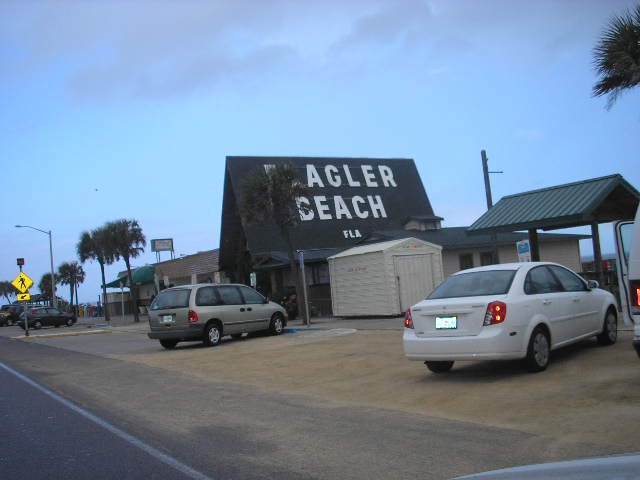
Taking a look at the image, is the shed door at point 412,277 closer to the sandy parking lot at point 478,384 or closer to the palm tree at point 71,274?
the sandy parking lot at point 478,384

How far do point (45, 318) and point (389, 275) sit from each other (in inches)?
1204

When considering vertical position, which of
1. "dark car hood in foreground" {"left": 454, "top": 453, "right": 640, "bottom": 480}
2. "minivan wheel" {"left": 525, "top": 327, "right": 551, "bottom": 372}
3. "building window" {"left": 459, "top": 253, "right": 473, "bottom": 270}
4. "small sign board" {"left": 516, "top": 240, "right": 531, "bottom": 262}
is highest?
"building window" {"left": 459, "top": 253, "right": 473, "bottom": 270}

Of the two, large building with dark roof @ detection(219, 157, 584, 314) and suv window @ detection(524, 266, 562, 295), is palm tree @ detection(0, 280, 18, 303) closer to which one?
large building with dark roof @ detection(219, 157, 584, 314)

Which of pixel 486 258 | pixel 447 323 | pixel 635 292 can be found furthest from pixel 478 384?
pixel 486 258

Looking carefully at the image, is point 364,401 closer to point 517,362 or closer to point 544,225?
Answer: point 517,362

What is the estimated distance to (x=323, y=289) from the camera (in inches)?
1150

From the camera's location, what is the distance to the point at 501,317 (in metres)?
8.52

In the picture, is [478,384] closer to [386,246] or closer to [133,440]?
[133,440]

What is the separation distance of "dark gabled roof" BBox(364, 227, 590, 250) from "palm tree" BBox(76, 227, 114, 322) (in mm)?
21808

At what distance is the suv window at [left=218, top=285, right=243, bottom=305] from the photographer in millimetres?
18328

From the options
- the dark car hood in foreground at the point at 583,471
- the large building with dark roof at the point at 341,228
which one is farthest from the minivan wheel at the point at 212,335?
the dark car hood in foreground at the point at 583,471

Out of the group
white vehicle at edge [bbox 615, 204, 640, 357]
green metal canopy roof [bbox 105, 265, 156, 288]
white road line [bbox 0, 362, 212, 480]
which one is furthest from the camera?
green metal canopy roof [bbox 105, 265, 156, 288]

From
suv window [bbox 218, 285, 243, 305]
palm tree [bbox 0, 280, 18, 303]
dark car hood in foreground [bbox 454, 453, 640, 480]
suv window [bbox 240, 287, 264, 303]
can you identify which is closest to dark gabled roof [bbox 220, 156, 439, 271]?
suv window [bbox 240, 287, 264, 303]

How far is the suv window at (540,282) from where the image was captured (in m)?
9.23
